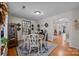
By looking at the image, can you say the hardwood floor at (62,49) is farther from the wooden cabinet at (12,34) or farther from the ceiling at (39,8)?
the wooden cabinet at (12,34)

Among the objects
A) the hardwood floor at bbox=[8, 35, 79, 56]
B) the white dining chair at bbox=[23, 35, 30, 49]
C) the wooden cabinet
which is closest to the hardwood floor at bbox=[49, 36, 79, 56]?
the hardwood floor at bbox=[8, 35, 79, 56]

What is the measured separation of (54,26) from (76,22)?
34 cm

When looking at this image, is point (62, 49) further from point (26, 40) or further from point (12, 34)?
point (12, 34)

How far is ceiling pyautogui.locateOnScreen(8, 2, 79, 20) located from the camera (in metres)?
1.78

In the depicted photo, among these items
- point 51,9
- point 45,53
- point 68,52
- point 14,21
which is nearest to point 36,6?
point 51,9

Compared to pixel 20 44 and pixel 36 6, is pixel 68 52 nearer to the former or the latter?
pixel 20 44

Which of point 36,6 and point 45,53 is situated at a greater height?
point 36,6

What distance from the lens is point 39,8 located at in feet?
5.90

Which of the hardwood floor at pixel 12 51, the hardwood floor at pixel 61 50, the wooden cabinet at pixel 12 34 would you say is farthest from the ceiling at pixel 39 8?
the hardwood floor at pixel 12 51

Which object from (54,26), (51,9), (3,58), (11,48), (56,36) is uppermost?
(51,9)

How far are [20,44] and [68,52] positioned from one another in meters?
0.77

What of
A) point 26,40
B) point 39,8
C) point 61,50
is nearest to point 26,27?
point 26,40

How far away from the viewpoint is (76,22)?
1782mm

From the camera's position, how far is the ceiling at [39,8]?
5.85ft
